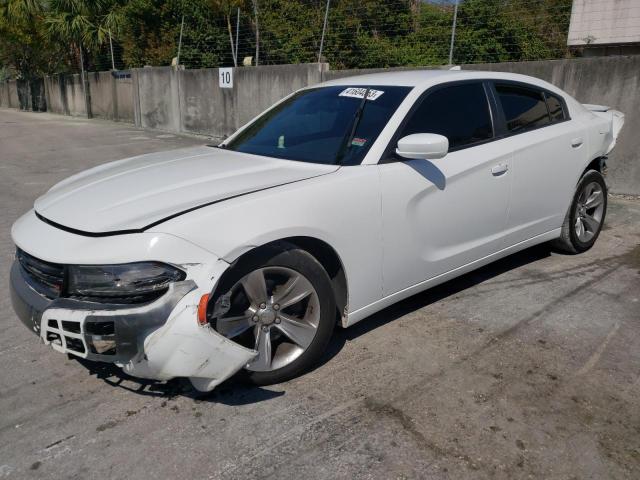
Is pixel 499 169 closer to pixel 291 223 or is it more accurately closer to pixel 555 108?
pixel 555 108

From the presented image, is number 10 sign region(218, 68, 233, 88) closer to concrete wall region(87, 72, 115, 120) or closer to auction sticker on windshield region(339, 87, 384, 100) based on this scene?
concrete wall region(87, 72, 115, 120)

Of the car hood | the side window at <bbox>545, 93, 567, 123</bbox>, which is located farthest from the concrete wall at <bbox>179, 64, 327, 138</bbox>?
the car hood

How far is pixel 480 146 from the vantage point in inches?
152

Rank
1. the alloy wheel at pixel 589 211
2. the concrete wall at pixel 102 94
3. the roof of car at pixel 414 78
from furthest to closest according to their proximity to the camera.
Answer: the concrete wall at pixel 102 94, the alloy wheel at pixel 589 211, the roof of car at pixel 414 78

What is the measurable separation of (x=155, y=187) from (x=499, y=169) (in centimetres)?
226

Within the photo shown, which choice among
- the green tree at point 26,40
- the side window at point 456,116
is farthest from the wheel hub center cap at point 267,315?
the green tree at point 26,40

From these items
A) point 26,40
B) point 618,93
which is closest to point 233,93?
point 618,93

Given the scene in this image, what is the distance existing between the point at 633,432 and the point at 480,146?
196cm

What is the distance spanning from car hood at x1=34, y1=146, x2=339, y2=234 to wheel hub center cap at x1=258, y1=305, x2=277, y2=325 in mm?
591

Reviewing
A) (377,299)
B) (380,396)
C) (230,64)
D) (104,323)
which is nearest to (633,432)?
(380,396)

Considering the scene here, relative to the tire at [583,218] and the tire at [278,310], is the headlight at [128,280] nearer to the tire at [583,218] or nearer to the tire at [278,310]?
the tire at [278,310]

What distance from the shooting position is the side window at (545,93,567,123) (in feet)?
15.1

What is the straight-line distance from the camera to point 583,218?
5.05m

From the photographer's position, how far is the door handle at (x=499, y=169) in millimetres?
3863
